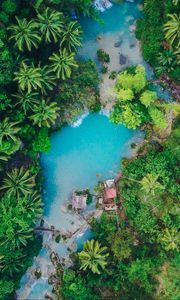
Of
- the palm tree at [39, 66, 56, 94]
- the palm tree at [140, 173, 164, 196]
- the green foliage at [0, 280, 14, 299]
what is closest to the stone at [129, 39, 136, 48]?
the palm tree at [39, 66, 56, 94]

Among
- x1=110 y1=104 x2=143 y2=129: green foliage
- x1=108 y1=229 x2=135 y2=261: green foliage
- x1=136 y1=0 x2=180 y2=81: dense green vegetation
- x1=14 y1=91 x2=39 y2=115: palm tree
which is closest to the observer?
x1=14 y1=91 x2=39 y2=115: palm tree

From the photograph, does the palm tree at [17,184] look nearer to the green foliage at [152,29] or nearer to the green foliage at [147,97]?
the green foliage at [147,97]

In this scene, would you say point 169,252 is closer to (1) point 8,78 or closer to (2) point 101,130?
(2) point 101,130

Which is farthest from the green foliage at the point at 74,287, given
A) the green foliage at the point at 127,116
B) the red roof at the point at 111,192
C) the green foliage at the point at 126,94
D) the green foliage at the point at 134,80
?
the green foliage at the point at 134,80

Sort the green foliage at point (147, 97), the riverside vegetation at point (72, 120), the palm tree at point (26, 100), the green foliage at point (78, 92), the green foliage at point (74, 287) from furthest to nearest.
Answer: the green foliage at point (74, 287)
the green foliage at point (78, 92)
the green foliage at point (147, 97)
the palm tree at point (26, 100)
the riverside vegetation at point (72, 120)

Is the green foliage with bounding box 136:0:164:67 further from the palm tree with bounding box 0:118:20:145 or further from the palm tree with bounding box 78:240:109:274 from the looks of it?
the palm tree with bounding box 78:240:109:274

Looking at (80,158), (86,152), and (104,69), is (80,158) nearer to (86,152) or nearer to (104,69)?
(86,152)

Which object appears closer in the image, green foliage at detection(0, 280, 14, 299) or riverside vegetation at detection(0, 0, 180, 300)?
riverside vegetation at detection(0, 0, 180, 300)
